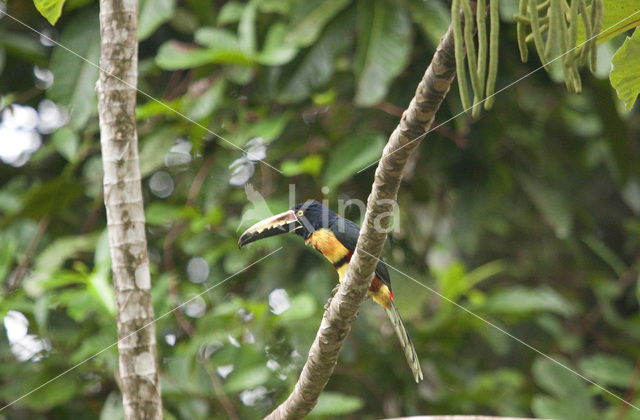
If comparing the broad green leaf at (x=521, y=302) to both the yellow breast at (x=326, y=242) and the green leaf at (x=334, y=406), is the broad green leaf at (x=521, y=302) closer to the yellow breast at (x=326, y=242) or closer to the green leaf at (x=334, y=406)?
the green leaf at (x=334, y=406)

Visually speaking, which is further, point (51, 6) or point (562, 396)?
point (562, 396)

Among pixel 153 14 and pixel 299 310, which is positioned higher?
pixel 153 14

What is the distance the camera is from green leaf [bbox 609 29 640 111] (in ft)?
3.86

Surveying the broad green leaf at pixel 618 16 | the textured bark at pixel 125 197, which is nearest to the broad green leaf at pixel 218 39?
the textured bark at pixel 125 197

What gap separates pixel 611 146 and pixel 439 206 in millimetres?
963

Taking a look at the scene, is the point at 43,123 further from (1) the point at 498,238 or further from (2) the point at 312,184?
(1) the point at 498,238

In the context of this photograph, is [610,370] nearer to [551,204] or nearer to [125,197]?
[551,204]

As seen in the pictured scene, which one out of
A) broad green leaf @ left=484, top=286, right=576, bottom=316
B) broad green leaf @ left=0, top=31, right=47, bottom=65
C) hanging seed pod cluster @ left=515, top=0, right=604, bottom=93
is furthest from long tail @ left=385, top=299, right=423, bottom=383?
broad green leaf @ left=0, top=31, right=47, bottom=65

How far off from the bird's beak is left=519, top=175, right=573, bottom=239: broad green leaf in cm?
197

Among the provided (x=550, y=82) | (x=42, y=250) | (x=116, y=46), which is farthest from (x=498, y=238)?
(x=116, y=46)

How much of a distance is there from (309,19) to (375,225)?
64.9 inches

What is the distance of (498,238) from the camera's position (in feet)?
15.5

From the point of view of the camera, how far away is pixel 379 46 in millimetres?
2594

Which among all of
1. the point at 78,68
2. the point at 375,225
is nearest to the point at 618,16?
the point at 375,225
